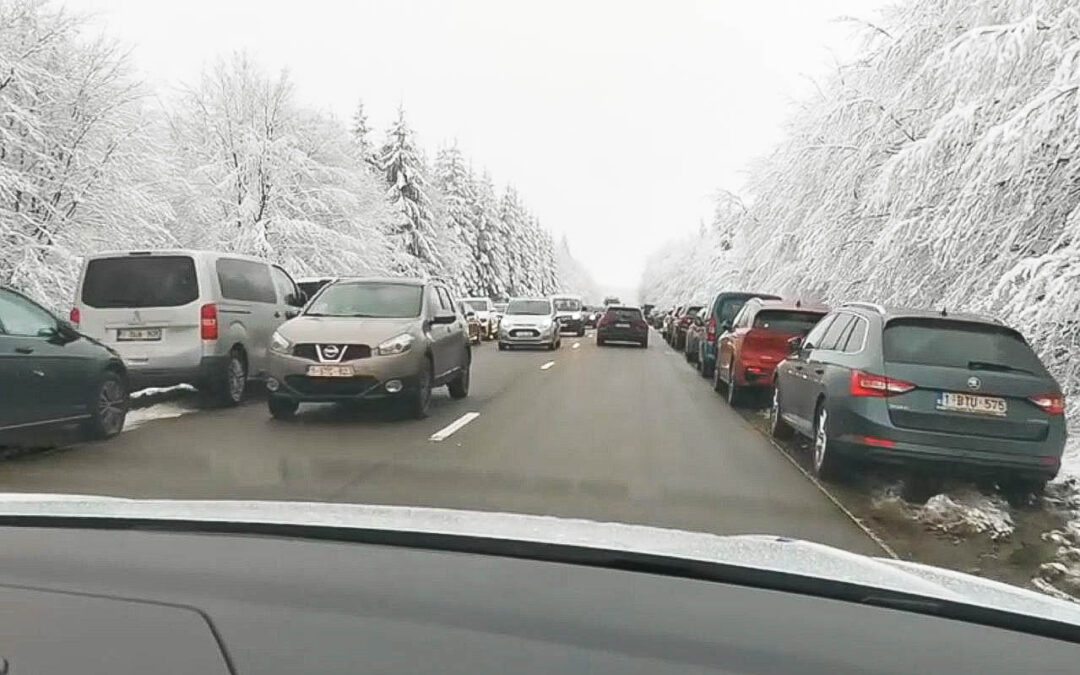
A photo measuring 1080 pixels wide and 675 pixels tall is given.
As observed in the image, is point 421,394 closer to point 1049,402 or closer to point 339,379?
point 339,379

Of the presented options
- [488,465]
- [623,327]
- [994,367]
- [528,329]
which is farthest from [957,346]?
[623,327]

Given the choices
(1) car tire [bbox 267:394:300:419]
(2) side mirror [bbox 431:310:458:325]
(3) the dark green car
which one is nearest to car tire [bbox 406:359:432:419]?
(2) side mirror [bbox 431:310:458:325]

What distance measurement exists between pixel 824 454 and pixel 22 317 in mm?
7362

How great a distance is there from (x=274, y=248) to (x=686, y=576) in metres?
39.7

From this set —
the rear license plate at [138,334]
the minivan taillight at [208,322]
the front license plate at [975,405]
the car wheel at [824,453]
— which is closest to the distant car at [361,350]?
the minivan taillight at [208,322]

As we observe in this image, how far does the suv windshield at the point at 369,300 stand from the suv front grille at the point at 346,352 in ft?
3.32

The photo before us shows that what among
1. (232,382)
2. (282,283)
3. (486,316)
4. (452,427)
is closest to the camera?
(452,427)

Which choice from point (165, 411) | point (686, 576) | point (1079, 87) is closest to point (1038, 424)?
point (1079, 87)

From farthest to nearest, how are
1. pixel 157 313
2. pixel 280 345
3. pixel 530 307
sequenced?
pixel 530 307 → pixel 157 313 → pixel 280 345

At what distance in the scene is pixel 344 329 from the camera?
11.3m

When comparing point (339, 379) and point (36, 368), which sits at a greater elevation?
point (36, 368)

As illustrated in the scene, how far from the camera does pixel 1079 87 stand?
34.8 ft

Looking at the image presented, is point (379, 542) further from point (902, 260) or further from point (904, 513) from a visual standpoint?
point (902, 260)

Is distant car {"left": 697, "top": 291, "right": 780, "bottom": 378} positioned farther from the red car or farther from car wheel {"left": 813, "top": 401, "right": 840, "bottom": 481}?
car wheel {"left": 813, "top": 401, "right": 840, "bottom": 481}
